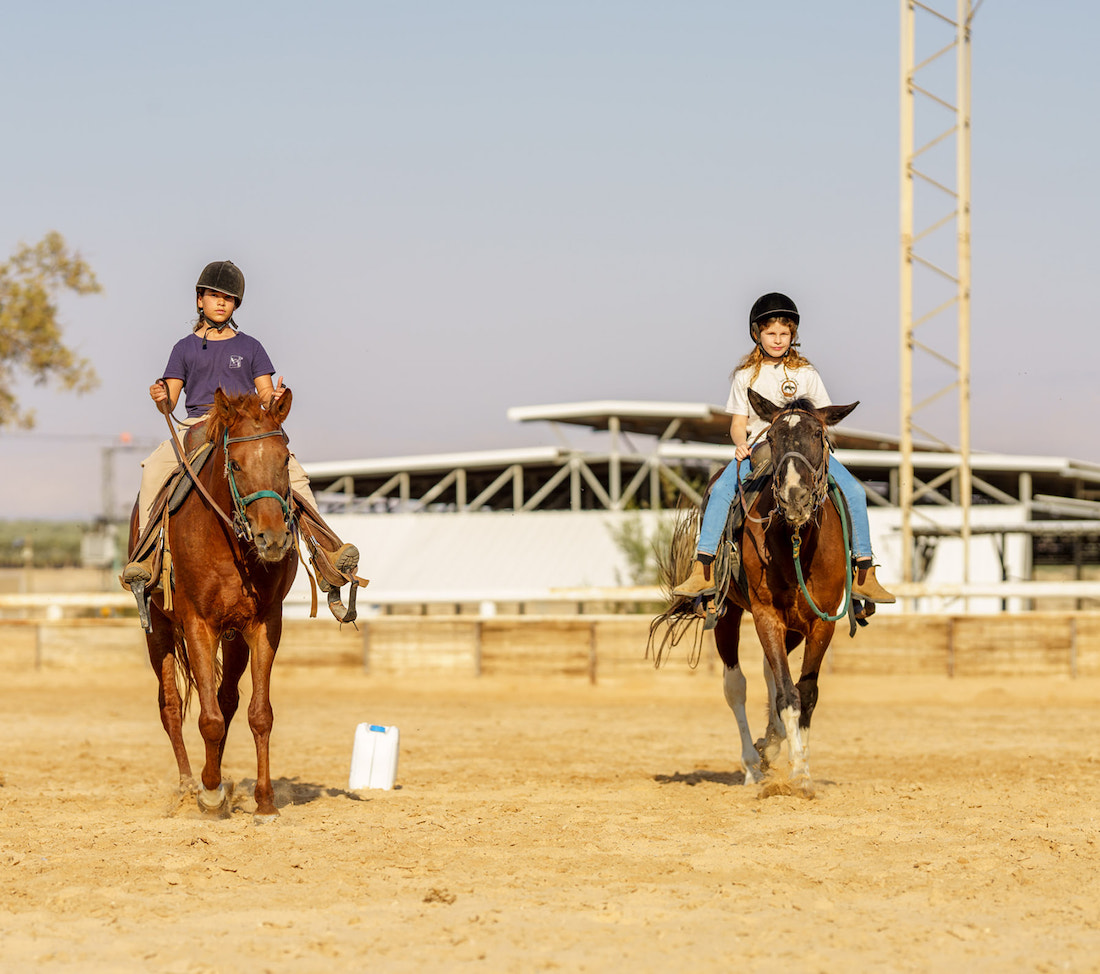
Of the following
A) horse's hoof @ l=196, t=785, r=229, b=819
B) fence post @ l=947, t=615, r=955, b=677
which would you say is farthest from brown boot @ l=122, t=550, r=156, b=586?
fence post @ l=947, t=615, r=955, b=677

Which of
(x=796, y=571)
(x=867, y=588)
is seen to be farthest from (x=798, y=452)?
(x=867, y=588)

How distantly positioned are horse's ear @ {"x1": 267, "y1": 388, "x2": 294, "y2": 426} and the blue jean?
3037 mm

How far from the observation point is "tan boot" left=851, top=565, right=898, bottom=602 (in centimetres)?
866

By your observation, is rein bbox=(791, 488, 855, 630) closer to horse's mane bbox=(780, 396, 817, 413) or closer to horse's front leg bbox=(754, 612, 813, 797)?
horse's front leg bbox=(754, 612, 813, 797)

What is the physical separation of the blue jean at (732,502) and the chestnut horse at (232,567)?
282 centimetres

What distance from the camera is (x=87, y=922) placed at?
519 centimetres

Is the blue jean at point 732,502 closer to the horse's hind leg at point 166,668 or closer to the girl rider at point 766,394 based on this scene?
the girl rider at point 766,394

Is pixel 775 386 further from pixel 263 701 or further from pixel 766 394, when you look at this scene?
pixel 263 701

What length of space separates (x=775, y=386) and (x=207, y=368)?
3.80m

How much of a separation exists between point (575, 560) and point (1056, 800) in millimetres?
30760

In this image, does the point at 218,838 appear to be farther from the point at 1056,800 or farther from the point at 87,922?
the point at 1056,800

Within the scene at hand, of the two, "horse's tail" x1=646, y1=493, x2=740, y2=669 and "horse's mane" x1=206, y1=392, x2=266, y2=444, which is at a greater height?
"horse's mane" x1=206, y1=392, x2=266, y2=444

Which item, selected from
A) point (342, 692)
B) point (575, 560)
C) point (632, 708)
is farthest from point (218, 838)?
point (575, 560)

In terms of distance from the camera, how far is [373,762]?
9375 millimetres
